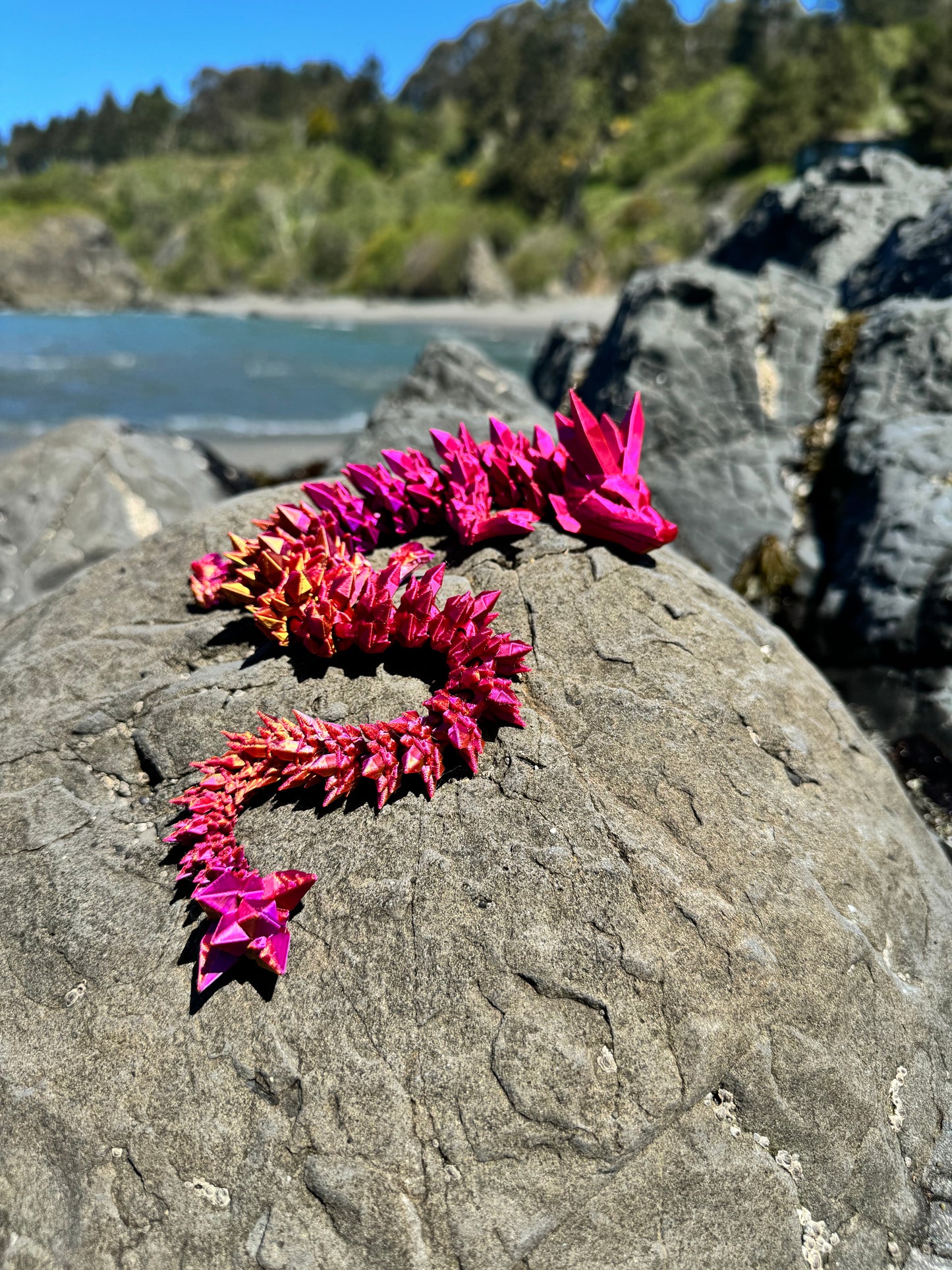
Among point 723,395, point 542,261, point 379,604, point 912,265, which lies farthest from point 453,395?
point 542,261

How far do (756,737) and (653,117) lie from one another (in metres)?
93.3

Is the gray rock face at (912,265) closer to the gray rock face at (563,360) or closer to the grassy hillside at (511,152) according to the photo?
the gray rock face at (563,360)

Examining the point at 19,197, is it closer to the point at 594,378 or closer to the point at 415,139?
the point at 415,139

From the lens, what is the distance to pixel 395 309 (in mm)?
65562

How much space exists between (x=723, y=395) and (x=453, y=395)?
259 cm

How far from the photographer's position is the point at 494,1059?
6.14 ft

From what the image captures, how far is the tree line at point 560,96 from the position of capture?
5375cm

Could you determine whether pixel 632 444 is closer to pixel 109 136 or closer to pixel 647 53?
pixel 647 53

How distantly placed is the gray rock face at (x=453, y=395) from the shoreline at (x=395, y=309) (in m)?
38.5

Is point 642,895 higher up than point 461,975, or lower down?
higher up

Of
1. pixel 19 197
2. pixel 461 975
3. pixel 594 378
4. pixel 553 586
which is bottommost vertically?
pixel 461 975

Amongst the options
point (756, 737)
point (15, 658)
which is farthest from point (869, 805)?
point (15, 658)

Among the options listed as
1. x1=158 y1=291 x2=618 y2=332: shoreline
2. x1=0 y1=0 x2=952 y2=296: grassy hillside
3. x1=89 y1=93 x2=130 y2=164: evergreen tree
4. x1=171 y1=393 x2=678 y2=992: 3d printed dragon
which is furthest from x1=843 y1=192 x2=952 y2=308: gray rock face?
x1=89 y1=93 x2=130 y2=164: evergreen tree

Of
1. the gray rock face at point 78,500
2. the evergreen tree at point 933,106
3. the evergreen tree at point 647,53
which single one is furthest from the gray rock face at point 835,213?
the evergreen tree at point 647,53
